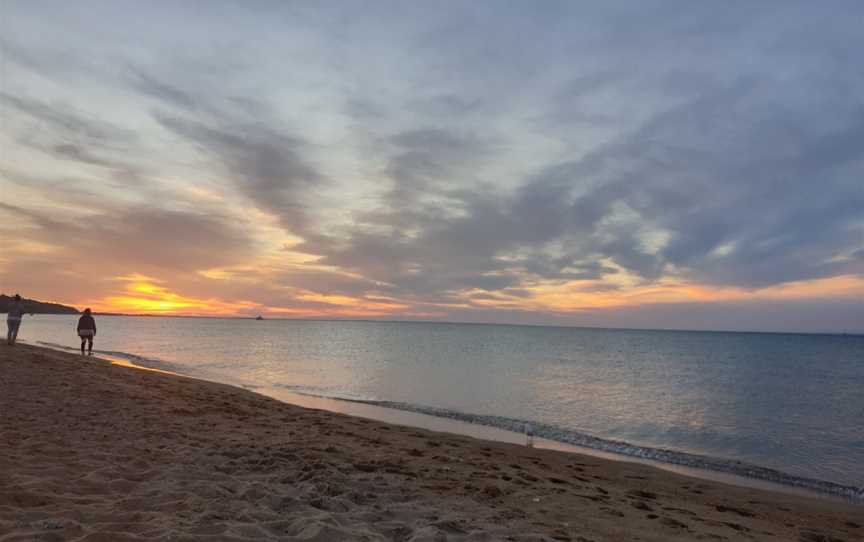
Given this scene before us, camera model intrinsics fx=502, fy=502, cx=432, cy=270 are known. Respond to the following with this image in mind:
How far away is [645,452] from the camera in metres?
14.7

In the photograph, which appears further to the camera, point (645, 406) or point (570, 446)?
point (645, 406)

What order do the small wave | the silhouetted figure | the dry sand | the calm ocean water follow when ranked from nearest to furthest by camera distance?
the dry sand → the small wave → the calm ocean water → the silhouetted figure

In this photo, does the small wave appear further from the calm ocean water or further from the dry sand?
the dry sand

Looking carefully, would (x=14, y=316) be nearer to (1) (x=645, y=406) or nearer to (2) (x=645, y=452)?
(2) (x=645, y=452)

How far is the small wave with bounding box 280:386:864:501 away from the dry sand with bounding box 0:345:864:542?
165 cm

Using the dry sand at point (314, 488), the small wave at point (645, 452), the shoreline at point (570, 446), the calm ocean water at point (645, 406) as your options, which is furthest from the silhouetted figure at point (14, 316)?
the small wave at point (645, 452)

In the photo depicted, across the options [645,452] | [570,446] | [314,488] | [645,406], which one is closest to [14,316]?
[314,488]

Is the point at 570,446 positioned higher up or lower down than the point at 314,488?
lower down

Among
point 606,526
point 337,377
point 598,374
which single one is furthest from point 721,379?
point 606,526

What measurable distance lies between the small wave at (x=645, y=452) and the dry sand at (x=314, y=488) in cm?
165

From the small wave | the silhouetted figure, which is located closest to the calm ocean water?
the small wave

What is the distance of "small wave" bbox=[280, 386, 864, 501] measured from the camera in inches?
473

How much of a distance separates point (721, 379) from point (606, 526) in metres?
40.8

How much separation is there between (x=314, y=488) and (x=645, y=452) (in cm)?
1150
